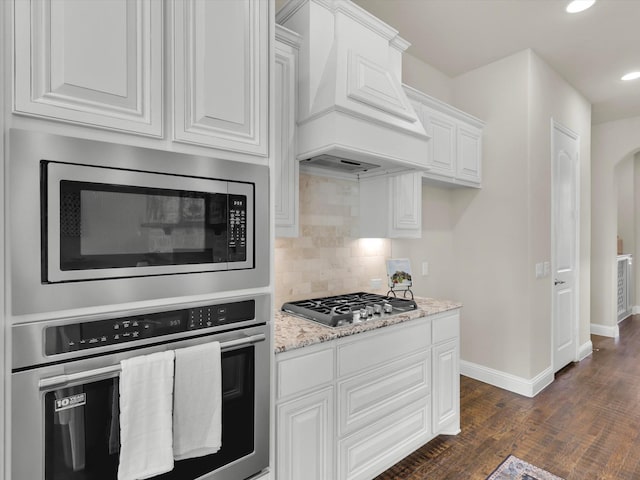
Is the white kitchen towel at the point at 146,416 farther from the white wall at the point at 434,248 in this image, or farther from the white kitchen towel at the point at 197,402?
the white wall at the point at 434,248

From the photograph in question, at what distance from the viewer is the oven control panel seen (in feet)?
3.28

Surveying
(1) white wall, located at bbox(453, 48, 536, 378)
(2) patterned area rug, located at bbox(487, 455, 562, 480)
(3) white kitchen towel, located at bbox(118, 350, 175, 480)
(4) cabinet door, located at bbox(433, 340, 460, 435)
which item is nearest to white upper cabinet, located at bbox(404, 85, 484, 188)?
(1) white wall, located at bbox(453, 48, 536, 378)

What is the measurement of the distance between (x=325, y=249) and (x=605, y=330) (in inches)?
191

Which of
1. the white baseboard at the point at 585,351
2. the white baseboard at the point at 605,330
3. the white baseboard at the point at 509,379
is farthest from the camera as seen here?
the white baseboard at the point at 605,330

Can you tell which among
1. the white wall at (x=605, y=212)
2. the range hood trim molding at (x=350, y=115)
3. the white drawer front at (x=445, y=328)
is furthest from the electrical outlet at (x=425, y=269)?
the white wall at (x=605, y=212)

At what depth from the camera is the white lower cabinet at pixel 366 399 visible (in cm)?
160

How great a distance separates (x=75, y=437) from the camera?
1034mm

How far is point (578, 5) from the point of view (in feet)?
8.18

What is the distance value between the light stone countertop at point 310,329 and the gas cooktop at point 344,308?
0.12 ft

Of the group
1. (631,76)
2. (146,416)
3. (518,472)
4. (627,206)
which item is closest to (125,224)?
(146,416)

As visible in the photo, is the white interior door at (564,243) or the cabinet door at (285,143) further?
the white interior door at (564,243)

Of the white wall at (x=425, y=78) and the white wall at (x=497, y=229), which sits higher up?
the white wall at (x=425, y=78)

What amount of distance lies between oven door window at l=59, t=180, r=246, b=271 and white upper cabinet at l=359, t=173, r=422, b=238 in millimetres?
1471

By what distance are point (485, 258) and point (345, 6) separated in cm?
253
